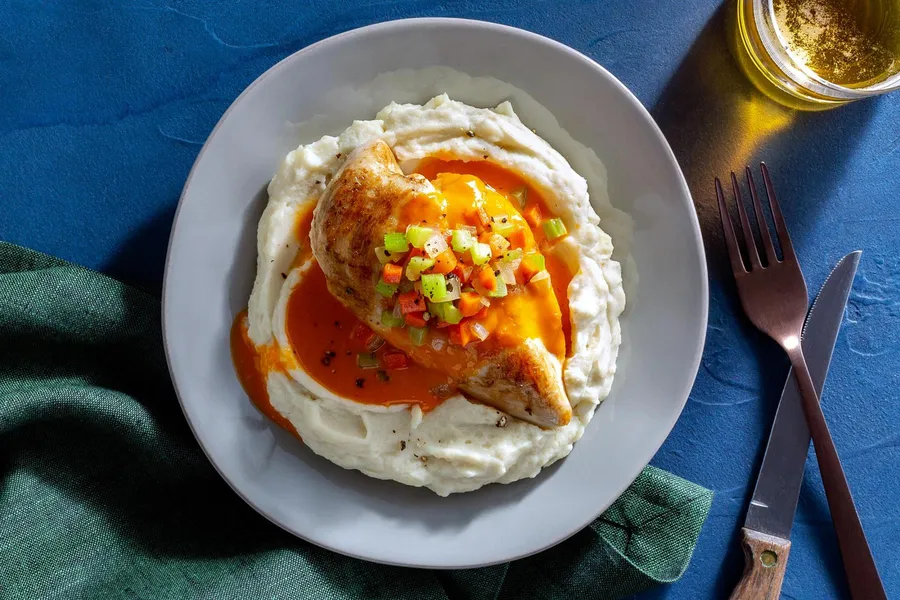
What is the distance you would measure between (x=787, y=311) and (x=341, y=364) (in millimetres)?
3259

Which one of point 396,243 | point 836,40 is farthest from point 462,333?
point 836,40

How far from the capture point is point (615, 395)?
4.88 meters

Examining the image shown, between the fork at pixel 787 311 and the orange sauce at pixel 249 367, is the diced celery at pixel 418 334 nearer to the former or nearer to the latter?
the orange sauce at pixel 249 367

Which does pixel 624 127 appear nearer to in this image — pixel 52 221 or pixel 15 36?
pixel 52 221

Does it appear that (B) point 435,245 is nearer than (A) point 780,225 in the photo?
Yes

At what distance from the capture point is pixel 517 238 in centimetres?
422

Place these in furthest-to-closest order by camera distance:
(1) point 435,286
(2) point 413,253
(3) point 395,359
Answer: (3) point 395,359, (2) point 413,253, (1) point 435,286

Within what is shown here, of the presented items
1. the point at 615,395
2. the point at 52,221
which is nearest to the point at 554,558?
the point at 615,395

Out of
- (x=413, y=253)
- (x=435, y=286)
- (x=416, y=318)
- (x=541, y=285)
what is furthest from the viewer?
(x=541, y=285)

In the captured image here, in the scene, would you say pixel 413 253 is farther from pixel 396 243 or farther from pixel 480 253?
pixel 480 253

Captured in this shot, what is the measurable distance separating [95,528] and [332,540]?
1.54 metres

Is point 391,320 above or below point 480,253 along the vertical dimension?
below

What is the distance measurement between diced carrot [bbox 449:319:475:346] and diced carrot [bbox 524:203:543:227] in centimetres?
94

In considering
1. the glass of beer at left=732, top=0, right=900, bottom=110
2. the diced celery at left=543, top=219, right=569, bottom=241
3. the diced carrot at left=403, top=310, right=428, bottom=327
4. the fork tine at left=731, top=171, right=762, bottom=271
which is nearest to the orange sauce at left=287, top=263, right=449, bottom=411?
the diced carrot at left=403, top=310, right=428, bottom=327
